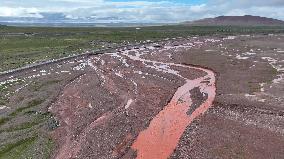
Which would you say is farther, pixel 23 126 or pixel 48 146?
pixel 23 126

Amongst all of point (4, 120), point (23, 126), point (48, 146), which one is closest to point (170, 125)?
point (48, 146)

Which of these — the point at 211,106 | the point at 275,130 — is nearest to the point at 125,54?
the point at 211,106

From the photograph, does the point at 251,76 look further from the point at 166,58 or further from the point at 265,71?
the point at 166,58

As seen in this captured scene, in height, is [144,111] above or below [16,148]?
below

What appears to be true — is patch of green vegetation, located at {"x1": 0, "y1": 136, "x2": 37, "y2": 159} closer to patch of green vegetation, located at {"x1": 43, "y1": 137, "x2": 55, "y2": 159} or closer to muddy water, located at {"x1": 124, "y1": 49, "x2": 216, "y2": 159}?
patch of green vegetation, located at {"x1": 43, "y1": 137, "x2": 55, "y2": 159}

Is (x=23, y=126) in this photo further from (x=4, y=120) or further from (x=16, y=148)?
(x=16, y=148)

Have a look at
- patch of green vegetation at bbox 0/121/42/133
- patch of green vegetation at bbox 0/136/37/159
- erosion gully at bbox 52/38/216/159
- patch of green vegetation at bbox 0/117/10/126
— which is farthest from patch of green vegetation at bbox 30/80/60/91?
patch of green vegetation at bbox 0/136/37/159
